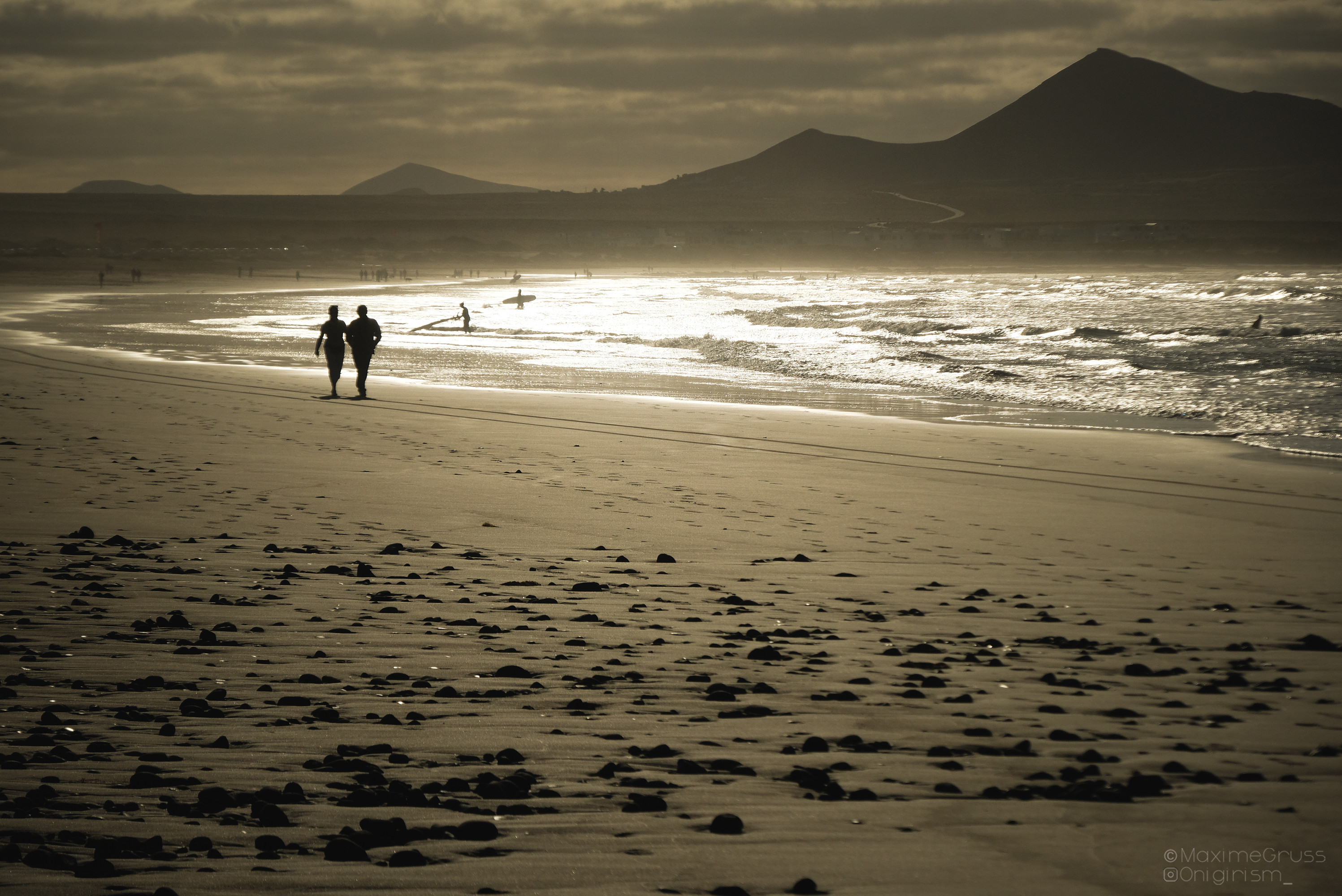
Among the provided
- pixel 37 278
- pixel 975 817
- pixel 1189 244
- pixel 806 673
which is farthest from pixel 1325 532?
pixel 1189 244

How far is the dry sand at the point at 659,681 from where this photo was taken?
3697mm

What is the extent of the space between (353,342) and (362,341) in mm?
154

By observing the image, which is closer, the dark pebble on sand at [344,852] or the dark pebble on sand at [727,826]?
the dark pebble on sand at [344,852]

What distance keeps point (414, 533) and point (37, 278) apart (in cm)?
8313

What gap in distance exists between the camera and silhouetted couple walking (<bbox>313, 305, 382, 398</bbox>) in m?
19.6

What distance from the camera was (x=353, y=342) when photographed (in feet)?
66.7

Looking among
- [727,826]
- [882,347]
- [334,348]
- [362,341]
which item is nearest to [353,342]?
[362,341]

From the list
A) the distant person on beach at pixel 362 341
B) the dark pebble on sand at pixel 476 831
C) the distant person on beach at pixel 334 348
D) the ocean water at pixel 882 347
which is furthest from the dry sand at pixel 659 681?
the ocean water at pixel 882 347

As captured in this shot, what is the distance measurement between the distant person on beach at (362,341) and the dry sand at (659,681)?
7.33m

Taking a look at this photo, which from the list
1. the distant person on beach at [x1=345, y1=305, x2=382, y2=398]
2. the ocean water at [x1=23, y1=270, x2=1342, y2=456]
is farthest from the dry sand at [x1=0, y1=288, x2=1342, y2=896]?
the ocean water at [x1=23, y1=270, x2=1342, y2=456]

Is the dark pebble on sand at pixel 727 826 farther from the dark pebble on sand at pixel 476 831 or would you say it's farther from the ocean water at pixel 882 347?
the ocean water at pixel 882 347

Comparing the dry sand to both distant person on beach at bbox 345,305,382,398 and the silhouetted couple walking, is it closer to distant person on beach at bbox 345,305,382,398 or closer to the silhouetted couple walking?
the silhouetted couple walking

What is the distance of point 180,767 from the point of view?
14.2 feet

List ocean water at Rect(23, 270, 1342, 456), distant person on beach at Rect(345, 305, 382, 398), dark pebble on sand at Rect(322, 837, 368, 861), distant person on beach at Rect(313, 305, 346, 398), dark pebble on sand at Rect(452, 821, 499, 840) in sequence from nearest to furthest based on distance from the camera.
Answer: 1. dark pebble on sand at Rect(322, 837, 368, 861)
2. dark pebble on sand at Rect(452, 821, 499, 840)
3. distant person on beach at Rect(313, 305, 346, 398)
4. distant person on beach at Rect(345, 305, 382, 398)
5. ocean water at Rect(23, 270, 1342, 456)
